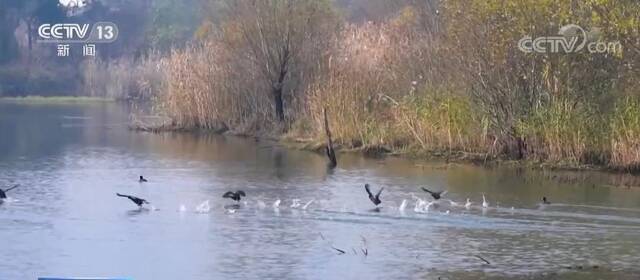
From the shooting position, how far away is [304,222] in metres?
14.6

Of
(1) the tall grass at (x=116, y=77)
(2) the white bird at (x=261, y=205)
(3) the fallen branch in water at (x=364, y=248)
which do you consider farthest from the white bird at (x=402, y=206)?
(1) the tall grass at (x=116, y=77)

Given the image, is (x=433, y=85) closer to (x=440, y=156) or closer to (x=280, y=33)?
(x=440, y=156)

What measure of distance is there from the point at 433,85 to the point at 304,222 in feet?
33.0

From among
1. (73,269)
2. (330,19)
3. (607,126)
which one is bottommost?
(73,269)

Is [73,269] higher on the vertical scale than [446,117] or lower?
lower

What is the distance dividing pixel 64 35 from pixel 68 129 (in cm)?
3219

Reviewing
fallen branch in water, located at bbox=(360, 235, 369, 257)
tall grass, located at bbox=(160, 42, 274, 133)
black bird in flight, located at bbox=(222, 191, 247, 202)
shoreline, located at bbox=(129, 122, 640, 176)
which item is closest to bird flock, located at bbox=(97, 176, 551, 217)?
black bird in flight, located at bbox=(222, 191, 247, 202)

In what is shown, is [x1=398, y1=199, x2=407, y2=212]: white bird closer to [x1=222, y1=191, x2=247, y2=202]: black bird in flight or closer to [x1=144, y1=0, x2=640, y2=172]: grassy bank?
[x1=222, y1=191, x2=247, y2=202]: black bird in flight

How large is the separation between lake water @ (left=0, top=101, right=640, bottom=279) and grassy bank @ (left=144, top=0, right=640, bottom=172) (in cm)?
112

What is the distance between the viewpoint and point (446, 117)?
22.9m

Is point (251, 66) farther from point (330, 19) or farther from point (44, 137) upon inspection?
point (44, 137)

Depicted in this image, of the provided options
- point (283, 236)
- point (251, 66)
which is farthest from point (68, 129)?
point (283, 236)

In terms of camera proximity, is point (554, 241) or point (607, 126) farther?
point (607, 126)

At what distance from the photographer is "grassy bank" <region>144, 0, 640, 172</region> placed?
2073 centimetres
